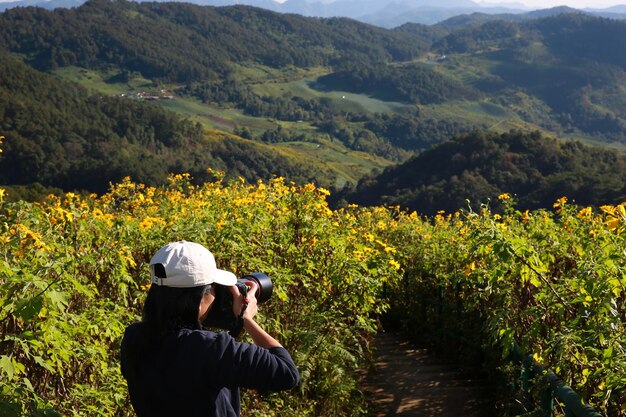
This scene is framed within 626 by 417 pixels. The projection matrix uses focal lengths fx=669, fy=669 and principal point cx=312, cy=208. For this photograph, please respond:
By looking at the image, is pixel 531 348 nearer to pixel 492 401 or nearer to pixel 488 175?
pixel 492 401

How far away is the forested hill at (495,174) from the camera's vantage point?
6481 centimetres

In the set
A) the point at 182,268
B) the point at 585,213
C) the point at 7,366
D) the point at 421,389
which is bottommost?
the point at 421,389

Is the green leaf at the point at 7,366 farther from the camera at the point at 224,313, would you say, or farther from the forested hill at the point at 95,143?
the forested hill at the point at 95,143

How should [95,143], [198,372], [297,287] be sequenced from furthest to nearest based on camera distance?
[95,143]
[297,287]
[198,372]

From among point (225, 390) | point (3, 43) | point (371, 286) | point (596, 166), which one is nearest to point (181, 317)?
point (225, 390)

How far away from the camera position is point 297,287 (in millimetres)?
5023

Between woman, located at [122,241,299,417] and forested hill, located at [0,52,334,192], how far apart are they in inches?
2183

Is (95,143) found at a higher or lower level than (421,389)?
lower

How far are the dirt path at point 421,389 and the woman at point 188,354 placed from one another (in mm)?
3603

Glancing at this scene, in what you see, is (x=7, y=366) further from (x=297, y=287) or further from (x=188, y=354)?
(x=297, y=287)

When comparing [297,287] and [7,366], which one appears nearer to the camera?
[7,366]

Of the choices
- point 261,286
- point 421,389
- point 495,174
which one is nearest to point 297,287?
point 421,389

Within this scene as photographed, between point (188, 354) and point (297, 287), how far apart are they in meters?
3.00

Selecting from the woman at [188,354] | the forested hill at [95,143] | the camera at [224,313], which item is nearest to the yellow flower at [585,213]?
the camera at [224,313]
